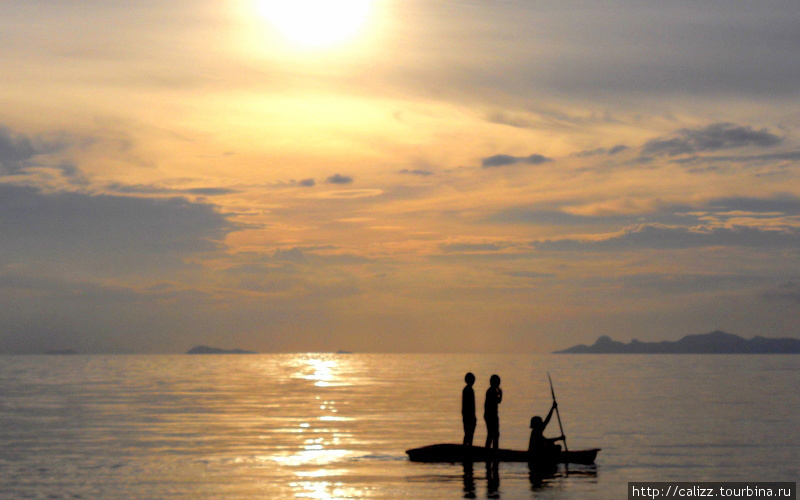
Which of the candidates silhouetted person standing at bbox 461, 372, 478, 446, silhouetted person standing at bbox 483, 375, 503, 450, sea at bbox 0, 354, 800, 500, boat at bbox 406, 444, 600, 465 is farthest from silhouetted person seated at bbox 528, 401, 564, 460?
silhouetted person standing at bbox 461, 372, 478, 446

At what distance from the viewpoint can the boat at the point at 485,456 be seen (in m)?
27.4

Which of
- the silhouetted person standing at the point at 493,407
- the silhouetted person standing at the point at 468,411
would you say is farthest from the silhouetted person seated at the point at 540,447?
the silhouetted person standing at the point at 468,411

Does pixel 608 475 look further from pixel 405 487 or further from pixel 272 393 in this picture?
pixel 272 393

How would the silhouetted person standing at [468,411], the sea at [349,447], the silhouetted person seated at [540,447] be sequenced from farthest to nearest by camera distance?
the silhouetted person standing at [468,411] < the silhouetted person seated at [540,447] < the sea at [349,447]

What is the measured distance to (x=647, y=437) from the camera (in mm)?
36688

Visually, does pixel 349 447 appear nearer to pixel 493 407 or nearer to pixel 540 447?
pixel 493 407

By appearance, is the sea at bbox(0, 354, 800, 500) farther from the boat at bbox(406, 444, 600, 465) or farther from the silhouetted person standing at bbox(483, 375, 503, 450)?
the silhouetted person standing at bbox(483, 375, 503, 450)

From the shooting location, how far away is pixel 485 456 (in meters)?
27.5

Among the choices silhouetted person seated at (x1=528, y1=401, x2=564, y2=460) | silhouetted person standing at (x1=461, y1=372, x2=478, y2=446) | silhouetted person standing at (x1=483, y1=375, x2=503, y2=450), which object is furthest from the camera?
silhouetted person standing at (x1=461, y1=372, x2=478, y2=446)

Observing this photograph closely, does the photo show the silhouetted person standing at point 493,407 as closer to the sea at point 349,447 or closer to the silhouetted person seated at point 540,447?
the sea at point 349,447

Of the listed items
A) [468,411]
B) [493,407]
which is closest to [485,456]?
[468,411]

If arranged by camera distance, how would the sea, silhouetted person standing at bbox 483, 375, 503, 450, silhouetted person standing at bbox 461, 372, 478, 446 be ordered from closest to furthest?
the sea
silhouetted person standing at bbox 483, 375, 503, 450
silhouetted person standing at bbox 461, 372, 478, 446

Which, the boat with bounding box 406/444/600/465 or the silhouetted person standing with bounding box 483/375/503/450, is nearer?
the silhouetted person standing with bounding box 483/375/503/450

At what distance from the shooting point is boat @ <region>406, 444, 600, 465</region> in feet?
89.9
